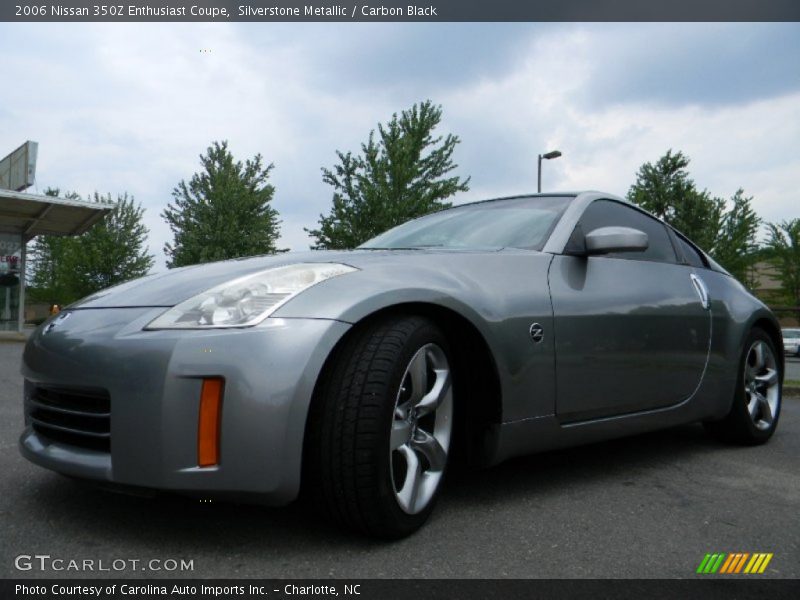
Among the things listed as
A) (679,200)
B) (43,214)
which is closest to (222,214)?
(43,214)

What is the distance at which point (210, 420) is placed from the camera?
187 centimetres

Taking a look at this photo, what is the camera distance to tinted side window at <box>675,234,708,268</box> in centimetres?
371

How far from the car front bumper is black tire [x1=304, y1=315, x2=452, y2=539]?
84 mm

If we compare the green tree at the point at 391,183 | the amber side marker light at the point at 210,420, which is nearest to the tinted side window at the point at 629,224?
the amber side marker light at the point at 210,420

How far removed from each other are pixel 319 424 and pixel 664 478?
1.77 m

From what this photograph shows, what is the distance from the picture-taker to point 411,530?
2.09 meters

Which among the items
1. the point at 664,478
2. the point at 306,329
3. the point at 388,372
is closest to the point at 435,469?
the point at 388,372

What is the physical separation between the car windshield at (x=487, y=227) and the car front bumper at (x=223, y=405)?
1.26 m

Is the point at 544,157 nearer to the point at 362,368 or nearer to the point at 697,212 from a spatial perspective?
the point at 697,212

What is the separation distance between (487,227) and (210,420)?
5.69ft

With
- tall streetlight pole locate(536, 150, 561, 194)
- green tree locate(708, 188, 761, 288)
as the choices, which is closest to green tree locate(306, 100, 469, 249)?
tall streetlight pole locate(536, 150, 561, 194)

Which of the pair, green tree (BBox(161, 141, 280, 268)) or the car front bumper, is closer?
the car front bumper

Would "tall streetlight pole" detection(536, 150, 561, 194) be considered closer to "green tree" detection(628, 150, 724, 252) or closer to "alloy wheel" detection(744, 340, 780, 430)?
"green tree" detection(628, 150, 724, 252)
